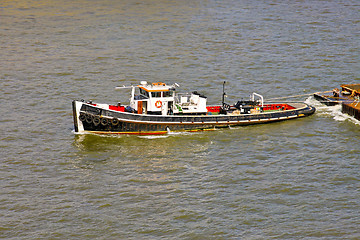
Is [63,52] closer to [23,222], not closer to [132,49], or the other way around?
[132,49]

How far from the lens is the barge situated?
153 ft

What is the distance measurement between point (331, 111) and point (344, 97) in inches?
114

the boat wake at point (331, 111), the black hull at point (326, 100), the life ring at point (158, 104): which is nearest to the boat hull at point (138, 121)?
the life ring at point (158, 104)

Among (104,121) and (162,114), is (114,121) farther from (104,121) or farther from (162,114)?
(162,114)

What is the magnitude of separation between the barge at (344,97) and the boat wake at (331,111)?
354 millimetres

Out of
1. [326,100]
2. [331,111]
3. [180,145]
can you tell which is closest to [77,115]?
[180,145]

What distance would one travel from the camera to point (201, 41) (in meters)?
68.8

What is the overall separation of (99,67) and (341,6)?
1770 inches

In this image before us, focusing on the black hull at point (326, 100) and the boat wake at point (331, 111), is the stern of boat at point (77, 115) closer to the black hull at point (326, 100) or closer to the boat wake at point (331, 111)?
the boat wake at point (331, 111)

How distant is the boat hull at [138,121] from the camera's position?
137 feet

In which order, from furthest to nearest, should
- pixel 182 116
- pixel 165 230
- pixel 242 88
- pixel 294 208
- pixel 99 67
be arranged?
pixel 99 67 → pixel 242 88 → pixel 182 116 → pixel 294 208 → pixel 165 230

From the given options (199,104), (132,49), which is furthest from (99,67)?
(199,104)

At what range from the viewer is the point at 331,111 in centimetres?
4753

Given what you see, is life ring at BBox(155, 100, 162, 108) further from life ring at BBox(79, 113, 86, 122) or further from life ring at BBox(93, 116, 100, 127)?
life ring at BBox(79, 113, 86, 122)
